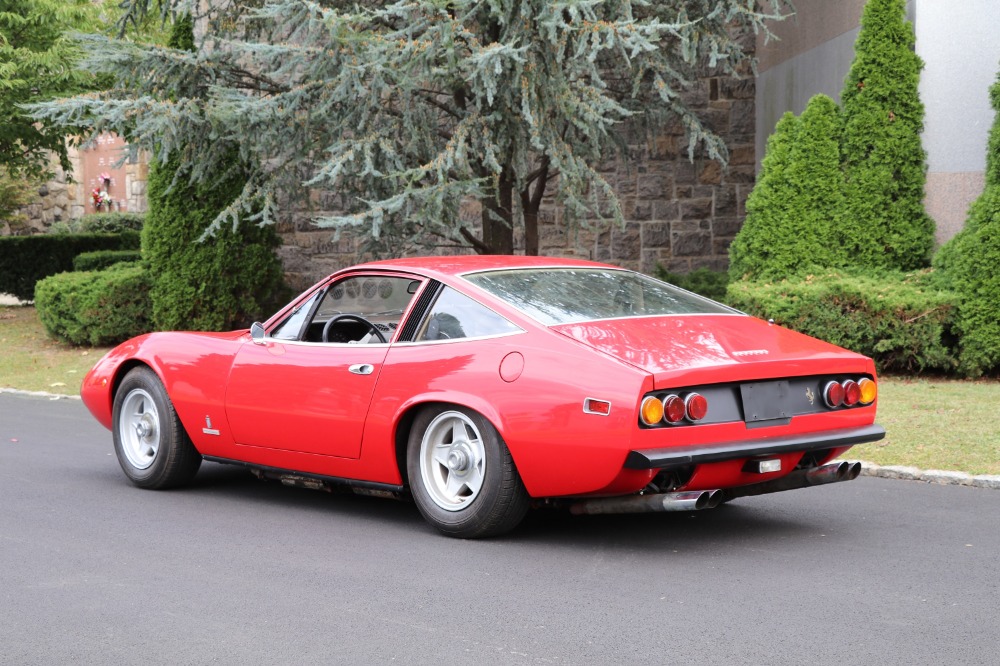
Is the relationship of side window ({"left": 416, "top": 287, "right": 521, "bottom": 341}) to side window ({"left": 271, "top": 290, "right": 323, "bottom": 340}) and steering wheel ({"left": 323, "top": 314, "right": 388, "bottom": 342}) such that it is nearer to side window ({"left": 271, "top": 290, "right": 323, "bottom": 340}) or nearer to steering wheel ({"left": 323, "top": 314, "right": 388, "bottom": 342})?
steering wheel ({"left": 323, "top": 314, "right": 388, "bottom": 342})

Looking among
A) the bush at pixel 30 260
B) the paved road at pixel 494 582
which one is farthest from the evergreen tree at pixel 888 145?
the bush at pixel 30 260

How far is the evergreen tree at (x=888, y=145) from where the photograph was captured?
12.7m

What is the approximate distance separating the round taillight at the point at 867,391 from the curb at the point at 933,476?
1.89 m

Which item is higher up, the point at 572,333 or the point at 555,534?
the point at 572,333

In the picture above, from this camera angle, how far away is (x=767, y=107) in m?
17.2

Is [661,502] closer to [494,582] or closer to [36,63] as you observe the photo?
[494,582]

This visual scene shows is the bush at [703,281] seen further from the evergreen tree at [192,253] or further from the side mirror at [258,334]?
the side mirror at [258,334]

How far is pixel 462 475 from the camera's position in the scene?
19.8 feet

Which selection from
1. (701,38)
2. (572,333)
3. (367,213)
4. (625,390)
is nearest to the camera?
(625,390)

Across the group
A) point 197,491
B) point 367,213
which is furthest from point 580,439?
point 367,213

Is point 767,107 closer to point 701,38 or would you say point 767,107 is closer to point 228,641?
point 701,38

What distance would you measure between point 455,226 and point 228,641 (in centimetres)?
878

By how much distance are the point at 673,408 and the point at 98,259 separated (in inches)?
716

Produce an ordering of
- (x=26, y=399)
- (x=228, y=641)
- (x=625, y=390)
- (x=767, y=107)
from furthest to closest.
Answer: (x=767, y=107), (x=26, y=399), (x=625, y=390), (x=228, y=641)
